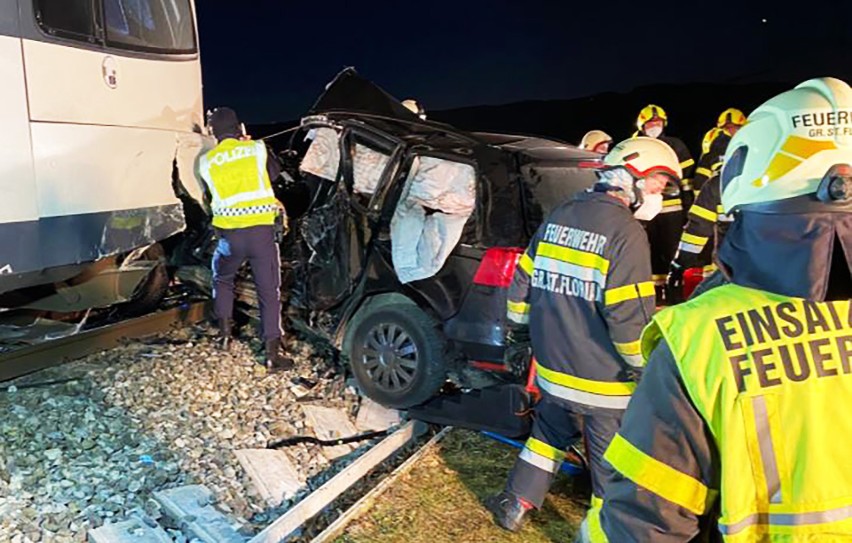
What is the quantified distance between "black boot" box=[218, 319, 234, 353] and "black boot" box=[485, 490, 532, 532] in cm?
314

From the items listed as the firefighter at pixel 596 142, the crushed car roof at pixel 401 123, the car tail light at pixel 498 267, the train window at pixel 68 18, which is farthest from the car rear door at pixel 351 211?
the firefighter at pixel 596 142

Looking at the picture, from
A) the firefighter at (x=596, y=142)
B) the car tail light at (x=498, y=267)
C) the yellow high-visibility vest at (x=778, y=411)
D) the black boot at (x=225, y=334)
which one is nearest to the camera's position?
the yellow high-visibility vest at (x=778, y=411)

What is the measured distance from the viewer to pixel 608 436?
10.4 ft

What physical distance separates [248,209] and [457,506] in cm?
291

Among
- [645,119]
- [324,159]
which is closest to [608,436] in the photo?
[324,159]

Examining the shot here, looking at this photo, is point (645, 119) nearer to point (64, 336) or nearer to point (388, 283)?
point (388, 283)

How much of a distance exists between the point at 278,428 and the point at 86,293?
2296 mm

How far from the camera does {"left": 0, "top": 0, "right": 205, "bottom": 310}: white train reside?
4.39m

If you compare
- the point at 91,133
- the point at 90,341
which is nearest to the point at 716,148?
the point at 91,133

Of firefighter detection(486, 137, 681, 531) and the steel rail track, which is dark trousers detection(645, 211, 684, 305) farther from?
the steel rail track

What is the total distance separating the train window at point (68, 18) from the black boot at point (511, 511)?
12.7 feet

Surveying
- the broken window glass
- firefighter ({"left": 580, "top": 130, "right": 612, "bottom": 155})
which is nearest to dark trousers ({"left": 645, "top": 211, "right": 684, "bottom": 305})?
firefighter ({"left": 580, "top": 130, "right": 612, "bottom": 155})

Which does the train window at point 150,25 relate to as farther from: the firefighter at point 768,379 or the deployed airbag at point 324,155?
the firefighter at point 768,379

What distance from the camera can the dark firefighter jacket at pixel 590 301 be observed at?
3010mm
